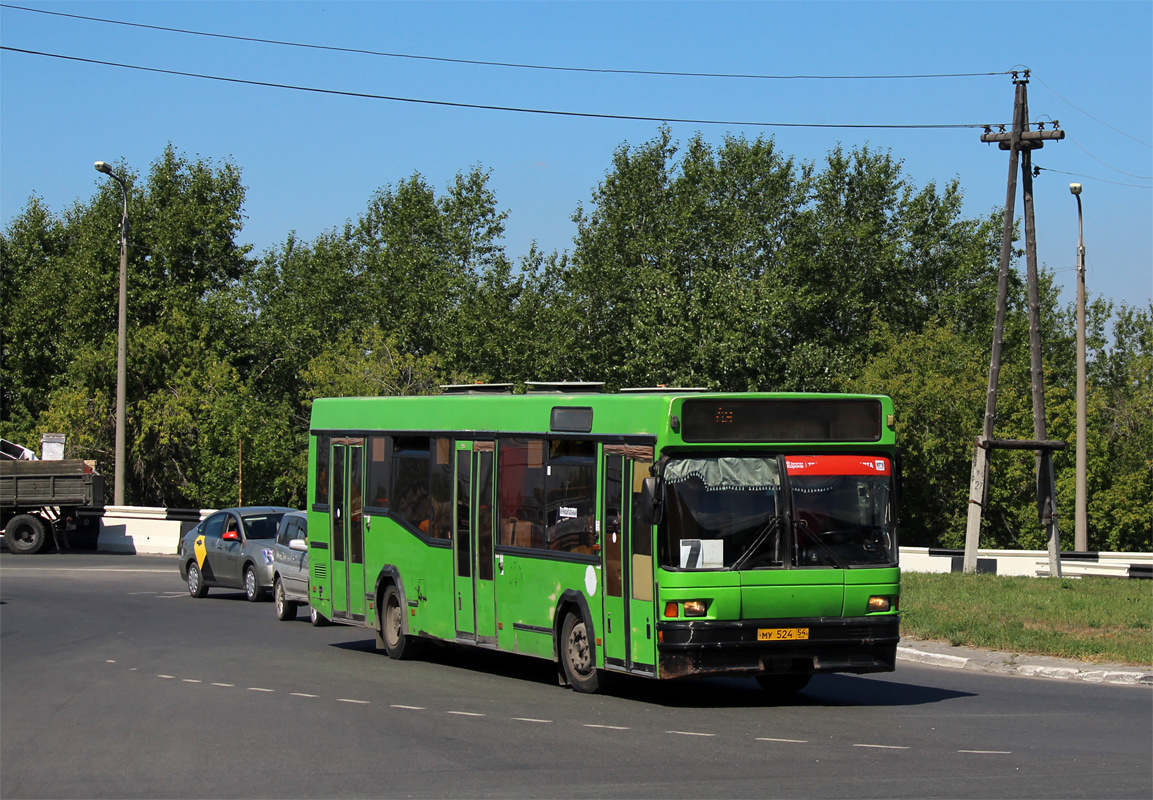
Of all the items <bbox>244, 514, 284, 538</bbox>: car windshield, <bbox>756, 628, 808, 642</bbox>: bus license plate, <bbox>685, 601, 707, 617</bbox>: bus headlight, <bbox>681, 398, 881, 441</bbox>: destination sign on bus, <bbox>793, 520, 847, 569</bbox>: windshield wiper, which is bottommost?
<bbox>756, 628, 808, 642</bbox>: bus license plate

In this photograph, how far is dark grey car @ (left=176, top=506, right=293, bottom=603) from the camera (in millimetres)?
23141

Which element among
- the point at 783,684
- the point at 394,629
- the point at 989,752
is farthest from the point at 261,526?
the point at 989,752

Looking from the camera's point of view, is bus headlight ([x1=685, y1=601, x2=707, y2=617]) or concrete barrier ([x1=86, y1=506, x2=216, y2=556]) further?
concrete barrier ([x1=86, y1=506, x2=216, y2=556])

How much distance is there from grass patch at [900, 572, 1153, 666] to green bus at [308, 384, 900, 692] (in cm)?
425

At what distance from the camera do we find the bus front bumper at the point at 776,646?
36.9 ft

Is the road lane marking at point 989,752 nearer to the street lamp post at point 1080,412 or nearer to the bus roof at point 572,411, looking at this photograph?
the bus roof at point 572,411

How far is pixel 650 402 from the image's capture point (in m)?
11.6

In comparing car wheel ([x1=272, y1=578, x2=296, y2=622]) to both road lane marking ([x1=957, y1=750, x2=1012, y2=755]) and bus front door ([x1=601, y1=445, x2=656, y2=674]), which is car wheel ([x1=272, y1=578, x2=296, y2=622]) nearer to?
bus front door ([x1=601, y1=445, x2=656, y2=674])

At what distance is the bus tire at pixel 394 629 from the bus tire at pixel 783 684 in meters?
4.17

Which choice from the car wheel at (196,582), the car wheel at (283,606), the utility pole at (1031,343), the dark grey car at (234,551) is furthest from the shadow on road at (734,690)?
the utility pole at (1031,343)

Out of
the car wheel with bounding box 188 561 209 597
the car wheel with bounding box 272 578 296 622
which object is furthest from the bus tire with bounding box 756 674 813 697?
the car wheel with bounding box 188 561 209 597

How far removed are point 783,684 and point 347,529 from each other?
19.4ft

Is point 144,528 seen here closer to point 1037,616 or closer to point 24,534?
point 24,534

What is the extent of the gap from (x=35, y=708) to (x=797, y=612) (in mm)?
6423
